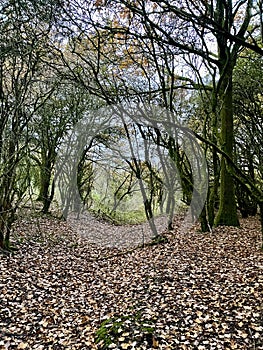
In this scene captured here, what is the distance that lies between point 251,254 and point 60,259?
4.13 m

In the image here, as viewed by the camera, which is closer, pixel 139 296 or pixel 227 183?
pixel 139 296

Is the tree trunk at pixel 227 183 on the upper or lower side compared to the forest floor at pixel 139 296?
upper

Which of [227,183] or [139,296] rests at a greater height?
[227,183]

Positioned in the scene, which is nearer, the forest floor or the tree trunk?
the forest floor

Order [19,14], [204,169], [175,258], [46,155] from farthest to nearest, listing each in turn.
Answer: [46,155] < [204,169] < [175,258] < [19,14]

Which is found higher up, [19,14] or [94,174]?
[19,14]

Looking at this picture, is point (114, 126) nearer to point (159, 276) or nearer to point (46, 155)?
point (46, 155)

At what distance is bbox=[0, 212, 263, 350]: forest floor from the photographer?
3596mm

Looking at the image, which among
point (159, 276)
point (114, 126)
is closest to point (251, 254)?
point (159, 276)

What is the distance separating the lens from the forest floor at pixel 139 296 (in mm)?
3596

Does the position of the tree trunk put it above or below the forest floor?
above

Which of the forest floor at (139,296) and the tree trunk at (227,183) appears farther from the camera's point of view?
the tree trunk at (227,183)

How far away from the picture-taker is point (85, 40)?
25.1 ft

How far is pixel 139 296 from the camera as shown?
4.80 meters
